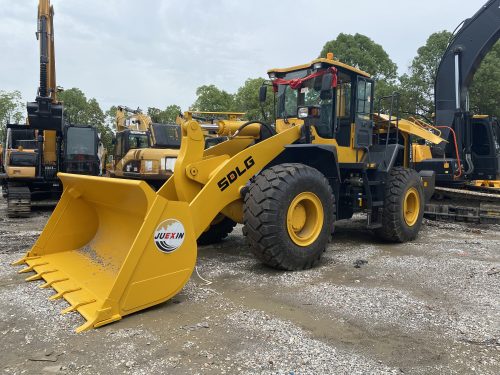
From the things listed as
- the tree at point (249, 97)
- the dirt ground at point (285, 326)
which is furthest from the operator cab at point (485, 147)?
the tree at point (249, 97)

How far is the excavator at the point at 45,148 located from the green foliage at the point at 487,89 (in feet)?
66.8

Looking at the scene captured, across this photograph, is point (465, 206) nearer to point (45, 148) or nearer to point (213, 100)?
point (45, 148)

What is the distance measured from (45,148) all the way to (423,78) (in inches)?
876

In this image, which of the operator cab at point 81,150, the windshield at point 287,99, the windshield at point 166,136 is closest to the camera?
the windshield at point 287,99

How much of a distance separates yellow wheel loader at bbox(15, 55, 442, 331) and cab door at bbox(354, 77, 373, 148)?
0.03 meters

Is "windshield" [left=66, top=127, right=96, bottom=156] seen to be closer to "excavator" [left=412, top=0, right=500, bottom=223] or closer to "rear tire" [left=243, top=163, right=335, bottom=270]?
"rear tire" [left=243, top=163, right=335, bottom=270]

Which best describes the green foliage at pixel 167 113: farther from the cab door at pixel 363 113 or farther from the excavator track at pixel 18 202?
the cab door at pixel 363 113

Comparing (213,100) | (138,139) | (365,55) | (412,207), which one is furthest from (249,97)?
(412,207)

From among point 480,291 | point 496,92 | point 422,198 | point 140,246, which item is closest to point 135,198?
point 140,246

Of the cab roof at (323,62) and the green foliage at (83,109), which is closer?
the cab roof at (323,62)

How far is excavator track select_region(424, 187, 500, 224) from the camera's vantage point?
926 centimetres

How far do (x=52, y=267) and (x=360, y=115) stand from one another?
192 inches

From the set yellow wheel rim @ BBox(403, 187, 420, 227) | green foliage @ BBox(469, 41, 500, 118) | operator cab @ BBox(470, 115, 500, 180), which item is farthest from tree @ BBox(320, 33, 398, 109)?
yellow wheel rim @ BBox(403, 187, 420, 227)

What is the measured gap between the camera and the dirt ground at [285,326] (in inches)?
121
